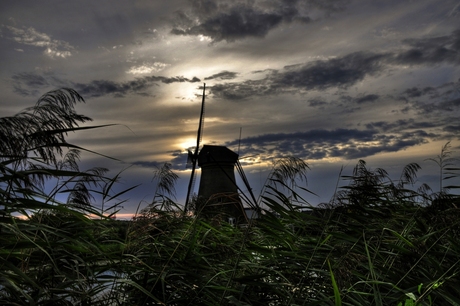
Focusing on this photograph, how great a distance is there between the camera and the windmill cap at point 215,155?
26734 mm

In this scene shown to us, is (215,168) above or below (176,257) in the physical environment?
below

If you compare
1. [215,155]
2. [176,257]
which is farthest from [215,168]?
[176,257]

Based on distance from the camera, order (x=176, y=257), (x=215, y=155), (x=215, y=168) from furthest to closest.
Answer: (x=215, y=155) < (x=215, y=168) < (x=176, y=257)

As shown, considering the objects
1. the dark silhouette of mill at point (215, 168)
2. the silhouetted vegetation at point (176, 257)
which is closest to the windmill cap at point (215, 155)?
the dark silhouette of mill at point (215, 168)

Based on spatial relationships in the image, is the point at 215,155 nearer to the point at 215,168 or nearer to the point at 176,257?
the point at 215,168

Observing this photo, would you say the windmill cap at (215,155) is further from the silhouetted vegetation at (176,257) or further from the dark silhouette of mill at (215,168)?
the silhouetted vegetation at (176,257)

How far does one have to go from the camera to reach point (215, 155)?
26.8 m

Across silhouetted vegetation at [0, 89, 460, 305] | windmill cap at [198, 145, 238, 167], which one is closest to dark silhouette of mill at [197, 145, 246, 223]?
windmill cap at [198, 145, 238, 167]

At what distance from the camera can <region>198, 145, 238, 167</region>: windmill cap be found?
2673 cm

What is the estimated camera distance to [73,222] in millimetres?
2918

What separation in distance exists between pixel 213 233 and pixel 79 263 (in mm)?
1076

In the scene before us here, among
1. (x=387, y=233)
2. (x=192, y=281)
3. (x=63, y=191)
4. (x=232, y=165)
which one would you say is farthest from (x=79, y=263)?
(x=232, y=165)

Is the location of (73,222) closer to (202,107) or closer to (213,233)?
(213,233)

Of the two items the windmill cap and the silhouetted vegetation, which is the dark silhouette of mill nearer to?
the windmill cap
